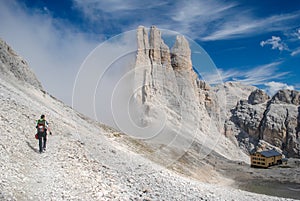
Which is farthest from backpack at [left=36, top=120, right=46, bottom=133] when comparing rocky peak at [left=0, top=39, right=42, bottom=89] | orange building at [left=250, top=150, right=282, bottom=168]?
orange building at [left=250, top=150, right=282, bottom=168]

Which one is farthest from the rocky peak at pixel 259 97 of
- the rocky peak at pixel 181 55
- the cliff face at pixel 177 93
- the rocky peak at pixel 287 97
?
the rocky peak at pixel 181 55

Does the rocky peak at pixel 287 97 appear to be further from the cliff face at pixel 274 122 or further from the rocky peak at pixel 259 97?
the rocky peak at pixel 259 97

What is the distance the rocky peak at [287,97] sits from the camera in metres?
168

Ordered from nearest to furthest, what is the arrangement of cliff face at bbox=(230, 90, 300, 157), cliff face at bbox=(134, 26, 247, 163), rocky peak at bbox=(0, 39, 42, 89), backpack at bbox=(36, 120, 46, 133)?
backpack at bbox=(36, 120, 46, 133)
rocky peak at bbox=(0, 39, 42, 89)
cliff face at bbox=(134, 26, 247, 163)
cliff face at bbox=(230, 90, 300, 157)

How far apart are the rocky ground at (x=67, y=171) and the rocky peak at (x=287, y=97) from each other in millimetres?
161675

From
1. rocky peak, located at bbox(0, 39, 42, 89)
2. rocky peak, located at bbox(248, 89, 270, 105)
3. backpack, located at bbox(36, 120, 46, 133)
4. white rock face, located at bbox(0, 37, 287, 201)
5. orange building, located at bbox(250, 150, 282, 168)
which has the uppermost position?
rocky peak, located at bbox(248, 89, 270, 105)

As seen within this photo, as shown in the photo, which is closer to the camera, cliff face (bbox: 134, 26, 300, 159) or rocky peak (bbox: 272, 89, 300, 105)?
cliff face (bbox: 134, 26, 300, 159)

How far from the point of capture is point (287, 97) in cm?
16962

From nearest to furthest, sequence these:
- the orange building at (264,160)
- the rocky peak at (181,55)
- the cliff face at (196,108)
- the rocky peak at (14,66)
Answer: the rocky peak at (14,66)
the orange building at (264,160)
the cliff face at (196,108)
the rocky peak at (181,55)

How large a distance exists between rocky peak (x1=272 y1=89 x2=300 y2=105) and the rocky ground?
161675mm

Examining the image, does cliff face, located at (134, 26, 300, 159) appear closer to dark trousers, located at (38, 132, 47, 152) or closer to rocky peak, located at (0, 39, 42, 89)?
rocky peak, located at (0, 39, 42, 89)

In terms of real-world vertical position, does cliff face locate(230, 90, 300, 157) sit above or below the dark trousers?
above

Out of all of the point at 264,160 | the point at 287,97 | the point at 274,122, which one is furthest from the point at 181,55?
the point at 287,97

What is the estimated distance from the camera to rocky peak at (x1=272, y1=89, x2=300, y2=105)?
16800 cm
